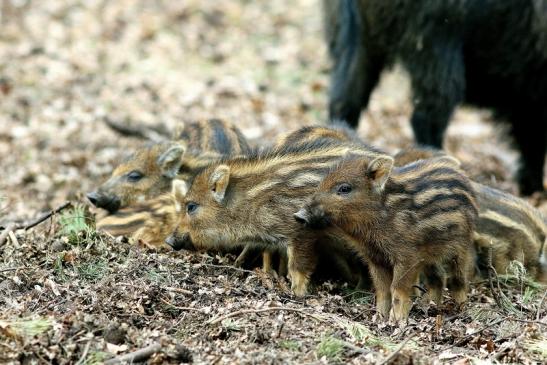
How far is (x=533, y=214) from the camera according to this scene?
5984mm

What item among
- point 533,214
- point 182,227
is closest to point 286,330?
point 182,227

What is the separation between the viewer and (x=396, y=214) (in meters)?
4.92

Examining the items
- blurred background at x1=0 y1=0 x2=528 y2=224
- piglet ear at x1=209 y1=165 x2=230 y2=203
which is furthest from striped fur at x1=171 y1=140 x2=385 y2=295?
blurred background at x1=0 y1=0 x2=528 y2=224

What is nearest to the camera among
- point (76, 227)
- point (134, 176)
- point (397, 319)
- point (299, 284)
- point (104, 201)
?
point (397, 319)

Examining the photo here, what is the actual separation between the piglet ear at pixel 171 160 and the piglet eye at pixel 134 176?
0.20 m

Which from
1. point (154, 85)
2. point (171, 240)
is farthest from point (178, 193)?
point (154, 85)

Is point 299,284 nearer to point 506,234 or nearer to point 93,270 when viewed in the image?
point 93,270

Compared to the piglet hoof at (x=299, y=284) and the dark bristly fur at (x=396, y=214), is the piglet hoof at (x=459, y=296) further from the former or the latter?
the piglet hoof at (x=299, y=284)

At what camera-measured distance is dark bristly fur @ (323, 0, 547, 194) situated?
7352mm

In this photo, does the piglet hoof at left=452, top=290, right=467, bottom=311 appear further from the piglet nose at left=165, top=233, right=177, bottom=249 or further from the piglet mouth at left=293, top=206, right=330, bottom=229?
the piglet nose at left=165, top=233, right=177, bottom=249

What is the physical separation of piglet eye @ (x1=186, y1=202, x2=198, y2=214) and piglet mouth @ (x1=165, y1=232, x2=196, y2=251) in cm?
14

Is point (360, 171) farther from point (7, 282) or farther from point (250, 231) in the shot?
point (7, 282)

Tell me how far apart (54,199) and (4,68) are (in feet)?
12.0

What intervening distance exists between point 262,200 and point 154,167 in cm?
135
